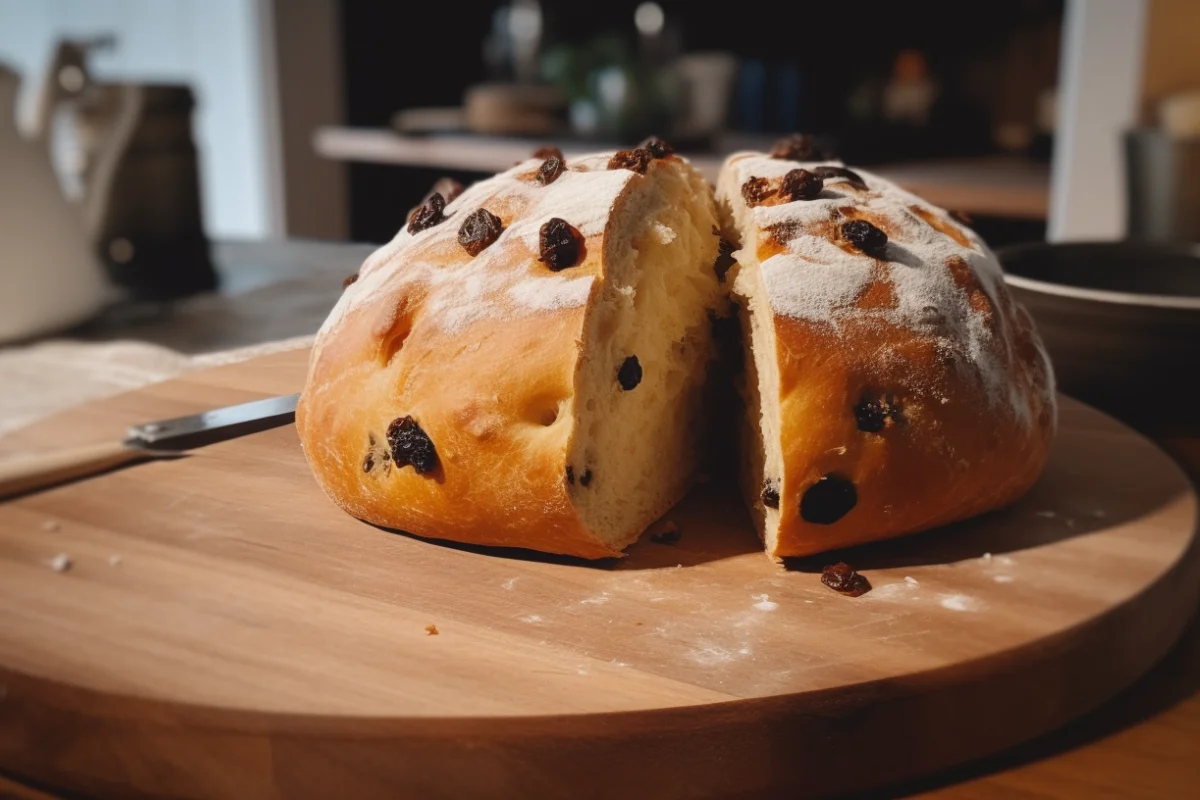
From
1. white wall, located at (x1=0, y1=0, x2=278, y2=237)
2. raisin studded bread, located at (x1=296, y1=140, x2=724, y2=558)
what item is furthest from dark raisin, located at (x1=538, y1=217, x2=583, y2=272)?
white wall, located at (x1=0, y1=0, x2=278, y2=237)

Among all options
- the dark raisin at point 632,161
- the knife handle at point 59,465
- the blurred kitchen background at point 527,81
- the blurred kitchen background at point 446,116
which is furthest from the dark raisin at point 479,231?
the blurred kitchen background at point 527,81

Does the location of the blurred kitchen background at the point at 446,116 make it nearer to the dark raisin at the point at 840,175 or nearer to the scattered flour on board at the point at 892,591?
the dark raisin at the point at 840,175

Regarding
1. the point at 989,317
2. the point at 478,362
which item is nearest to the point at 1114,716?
the point at 989,317

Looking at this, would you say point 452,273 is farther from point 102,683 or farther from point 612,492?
point 102,683

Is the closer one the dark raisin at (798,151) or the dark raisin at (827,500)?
the dark raisin at (827,500)

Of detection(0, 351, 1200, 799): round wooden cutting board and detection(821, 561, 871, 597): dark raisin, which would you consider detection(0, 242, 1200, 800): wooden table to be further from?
detection(821, 561, 871, 597): dark raisin

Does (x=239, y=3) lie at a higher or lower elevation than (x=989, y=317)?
higher
